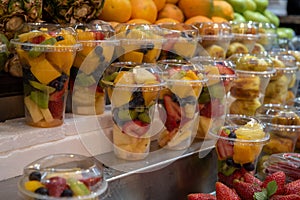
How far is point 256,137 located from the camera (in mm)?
1482

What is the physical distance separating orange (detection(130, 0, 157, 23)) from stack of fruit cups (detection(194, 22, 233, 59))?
0.20 m

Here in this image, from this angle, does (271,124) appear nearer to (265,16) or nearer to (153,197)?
(153,197)

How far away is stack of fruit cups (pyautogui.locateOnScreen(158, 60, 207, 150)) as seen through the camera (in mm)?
1469

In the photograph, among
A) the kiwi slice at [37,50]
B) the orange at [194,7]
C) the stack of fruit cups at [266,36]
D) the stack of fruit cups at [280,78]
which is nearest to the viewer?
the kiwi slice at [37,50]

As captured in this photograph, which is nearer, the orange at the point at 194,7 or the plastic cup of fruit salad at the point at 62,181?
the plastic cup of fruit salad at the point at 62,181

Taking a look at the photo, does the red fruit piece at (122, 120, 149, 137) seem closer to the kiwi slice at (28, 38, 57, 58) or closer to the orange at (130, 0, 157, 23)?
the kiwi slice at (28, 38, 57, 58)

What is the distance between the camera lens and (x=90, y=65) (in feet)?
4.68

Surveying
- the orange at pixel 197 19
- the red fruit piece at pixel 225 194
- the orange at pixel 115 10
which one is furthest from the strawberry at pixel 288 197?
the orange at pixel 197 19

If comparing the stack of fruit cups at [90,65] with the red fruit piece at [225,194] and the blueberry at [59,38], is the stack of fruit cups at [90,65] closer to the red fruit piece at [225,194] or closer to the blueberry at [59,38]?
the blueberry at [59,38]

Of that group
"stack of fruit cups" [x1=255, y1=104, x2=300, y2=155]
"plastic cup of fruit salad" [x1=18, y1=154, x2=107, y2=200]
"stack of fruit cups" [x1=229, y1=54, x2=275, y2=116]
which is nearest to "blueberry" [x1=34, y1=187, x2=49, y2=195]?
"plastic cup of fruit salad" [x1=18, y1=154, x2=107, y2=200]

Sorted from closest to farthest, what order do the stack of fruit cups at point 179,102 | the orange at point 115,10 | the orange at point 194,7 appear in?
1. the stack of fruit cups at point 179,102
2. the orange at point 115,10
3. the orange at point 194,7

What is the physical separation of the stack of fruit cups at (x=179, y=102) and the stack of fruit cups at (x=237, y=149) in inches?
4.1

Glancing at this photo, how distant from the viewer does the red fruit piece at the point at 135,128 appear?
1365 mm

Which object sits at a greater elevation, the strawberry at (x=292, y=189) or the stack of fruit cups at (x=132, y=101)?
the stack of fruit cups at (x=132, y=101)
